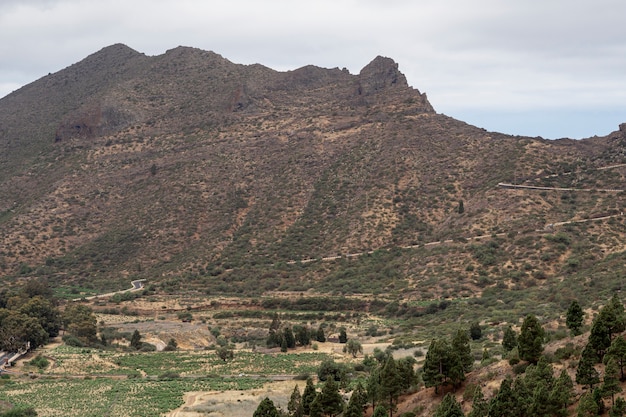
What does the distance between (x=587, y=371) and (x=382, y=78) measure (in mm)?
97869

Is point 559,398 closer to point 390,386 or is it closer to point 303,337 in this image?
point 390,386

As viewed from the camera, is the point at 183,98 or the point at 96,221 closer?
the point at 96,221

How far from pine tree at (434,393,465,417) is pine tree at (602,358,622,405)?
5.19 metres

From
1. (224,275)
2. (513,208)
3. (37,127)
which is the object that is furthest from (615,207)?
(37,127)

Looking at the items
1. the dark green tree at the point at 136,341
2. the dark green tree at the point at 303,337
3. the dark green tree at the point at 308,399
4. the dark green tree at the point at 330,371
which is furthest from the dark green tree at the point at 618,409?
the dark green tree at the point at 136,341

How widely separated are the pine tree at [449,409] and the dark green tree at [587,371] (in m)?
4.47

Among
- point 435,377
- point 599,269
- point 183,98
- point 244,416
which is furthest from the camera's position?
point 183,98

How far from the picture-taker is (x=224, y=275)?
308 feet

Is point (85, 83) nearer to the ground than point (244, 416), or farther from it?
farther from it

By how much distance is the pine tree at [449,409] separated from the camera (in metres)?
29.5

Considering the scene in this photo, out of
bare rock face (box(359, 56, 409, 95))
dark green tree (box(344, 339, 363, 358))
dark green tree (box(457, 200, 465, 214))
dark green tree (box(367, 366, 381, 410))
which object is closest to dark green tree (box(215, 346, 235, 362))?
dark green tree (box(344, 339, 363, 358))

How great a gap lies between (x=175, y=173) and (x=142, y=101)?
26.3 metres

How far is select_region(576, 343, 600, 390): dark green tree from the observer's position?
29073mm

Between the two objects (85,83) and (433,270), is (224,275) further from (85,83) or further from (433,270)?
(85,83)
